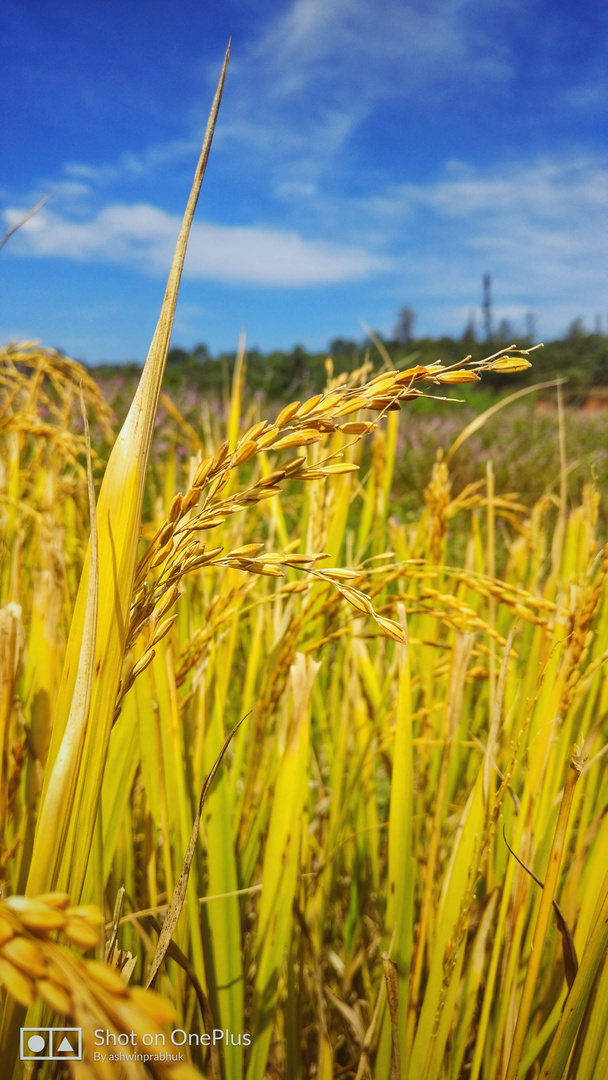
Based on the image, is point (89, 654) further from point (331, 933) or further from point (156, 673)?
point (331, 933)

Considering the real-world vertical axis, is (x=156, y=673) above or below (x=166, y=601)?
below

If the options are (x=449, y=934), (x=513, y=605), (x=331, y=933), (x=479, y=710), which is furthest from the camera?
(x=479, y=710)

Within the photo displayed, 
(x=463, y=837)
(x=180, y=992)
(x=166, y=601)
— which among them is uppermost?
(x=166, y=601)

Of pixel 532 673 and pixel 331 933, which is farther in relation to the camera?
pixel 331 933

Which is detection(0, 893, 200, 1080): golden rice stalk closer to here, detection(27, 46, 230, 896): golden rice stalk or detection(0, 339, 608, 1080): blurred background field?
detection(0, 339, 608, 1080): blurred background field

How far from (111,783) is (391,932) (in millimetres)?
314

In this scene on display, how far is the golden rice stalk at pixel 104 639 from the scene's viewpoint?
36cm

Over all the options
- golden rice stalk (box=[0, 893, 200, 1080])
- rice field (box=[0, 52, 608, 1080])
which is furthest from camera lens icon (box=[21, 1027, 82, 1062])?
golden rice stalk (box=[0, 893, 200, 1080])

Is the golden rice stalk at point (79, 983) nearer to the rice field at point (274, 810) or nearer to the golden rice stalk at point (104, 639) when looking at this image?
the rice field at point (274, 810)

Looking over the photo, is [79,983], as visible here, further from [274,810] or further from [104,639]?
[274,810]

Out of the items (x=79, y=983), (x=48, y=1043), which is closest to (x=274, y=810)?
(x=48, y=1043)

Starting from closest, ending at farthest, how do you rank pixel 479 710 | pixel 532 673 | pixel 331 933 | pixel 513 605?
pixel 513 605, pixel 532 673, pixel 331 933, pixel 479 710

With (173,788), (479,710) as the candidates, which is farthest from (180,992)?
(479,710)

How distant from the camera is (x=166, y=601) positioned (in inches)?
16.0
